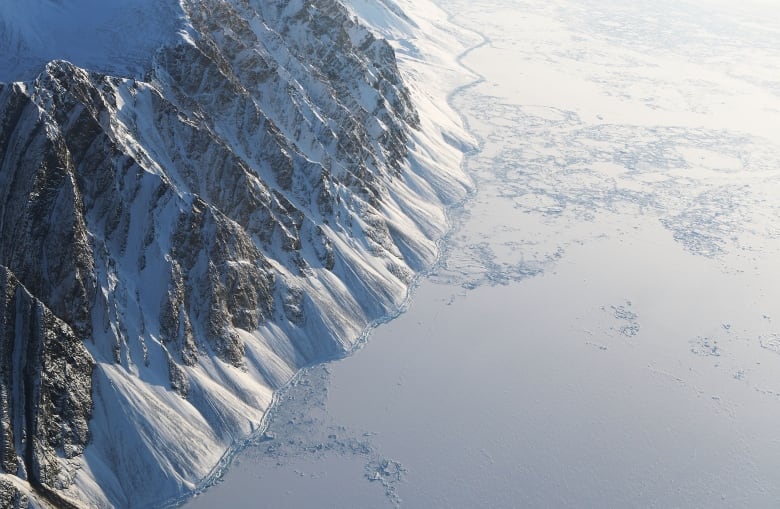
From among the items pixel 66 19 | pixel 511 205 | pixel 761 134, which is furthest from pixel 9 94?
pixel 761 134

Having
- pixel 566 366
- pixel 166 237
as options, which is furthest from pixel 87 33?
pixel 566 366

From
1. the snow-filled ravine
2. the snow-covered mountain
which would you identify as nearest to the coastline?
the snow-filled ravine

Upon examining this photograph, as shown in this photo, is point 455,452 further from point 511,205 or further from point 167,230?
point 511,205

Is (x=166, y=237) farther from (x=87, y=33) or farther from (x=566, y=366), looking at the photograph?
(x=566, y=366)

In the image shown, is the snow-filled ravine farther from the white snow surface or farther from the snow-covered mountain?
the white snow surface

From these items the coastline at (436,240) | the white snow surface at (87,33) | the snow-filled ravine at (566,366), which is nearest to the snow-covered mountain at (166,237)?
the white snow surface at (87,33)

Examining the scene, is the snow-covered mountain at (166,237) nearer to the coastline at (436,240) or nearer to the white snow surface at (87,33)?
the white snow surface at (87,33)
